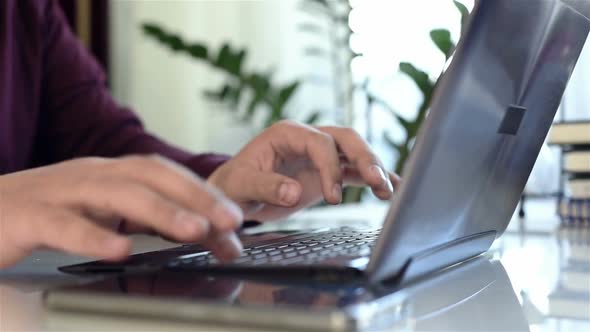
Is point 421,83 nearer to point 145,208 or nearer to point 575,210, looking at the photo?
point 575,210

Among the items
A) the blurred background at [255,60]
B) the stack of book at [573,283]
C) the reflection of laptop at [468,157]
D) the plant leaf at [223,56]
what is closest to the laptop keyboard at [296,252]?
the reflection of laptop at [468,157]

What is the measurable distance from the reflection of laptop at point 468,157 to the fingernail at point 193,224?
0.18ft

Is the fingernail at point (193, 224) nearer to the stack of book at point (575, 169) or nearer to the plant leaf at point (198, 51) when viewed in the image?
the stack of book at point (575, 169)

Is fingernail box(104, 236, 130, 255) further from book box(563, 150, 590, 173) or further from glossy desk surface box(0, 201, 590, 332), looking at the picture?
book box(563, 150, 590, 173)

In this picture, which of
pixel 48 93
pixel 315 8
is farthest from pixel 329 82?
pixel 48 93

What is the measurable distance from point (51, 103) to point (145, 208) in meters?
0.92

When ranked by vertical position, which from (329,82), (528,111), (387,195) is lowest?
(329,82)

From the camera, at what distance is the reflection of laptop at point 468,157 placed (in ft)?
1.20

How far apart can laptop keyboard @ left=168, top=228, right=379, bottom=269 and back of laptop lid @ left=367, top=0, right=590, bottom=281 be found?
6 centimetres

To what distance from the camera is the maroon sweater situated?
3.71 ft

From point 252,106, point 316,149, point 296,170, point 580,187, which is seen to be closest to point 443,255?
point 316,149

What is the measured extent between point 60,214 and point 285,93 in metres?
1.96

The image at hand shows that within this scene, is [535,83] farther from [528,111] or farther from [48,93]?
[48,93]

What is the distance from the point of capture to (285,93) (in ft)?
7.78
